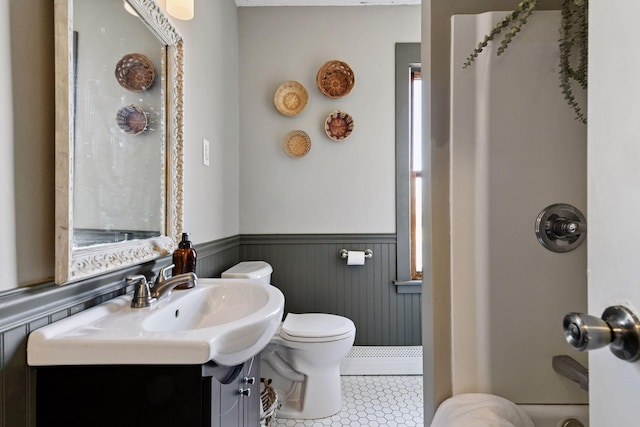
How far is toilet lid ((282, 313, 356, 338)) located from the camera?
1.74 metres

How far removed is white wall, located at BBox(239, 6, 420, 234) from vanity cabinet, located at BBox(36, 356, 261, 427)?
5.47ft

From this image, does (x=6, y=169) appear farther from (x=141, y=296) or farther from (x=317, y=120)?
(x=317, y=120)

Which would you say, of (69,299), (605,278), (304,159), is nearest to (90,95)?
(69,299)

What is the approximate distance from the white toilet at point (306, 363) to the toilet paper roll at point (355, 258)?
1.51ft

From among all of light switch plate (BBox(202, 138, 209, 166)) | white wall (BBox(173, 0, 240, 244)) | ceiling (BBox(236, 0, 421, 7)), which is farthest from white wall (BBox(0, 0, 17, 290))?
ceiling (BBox(236, 0, 421, 7))

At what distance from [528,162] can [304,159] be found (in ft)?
5.20

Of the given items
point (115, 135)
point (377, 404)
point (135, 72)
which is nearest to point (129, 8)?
point (135, 72)

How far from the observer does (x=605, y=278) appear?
0.43 metres

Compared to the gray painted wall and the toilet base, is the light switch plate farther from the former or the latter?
the toilet base

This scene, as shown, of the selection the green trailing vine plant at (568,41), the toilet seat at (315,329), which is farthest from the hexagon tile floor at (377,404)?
the green trailing vine plant at (568,41)

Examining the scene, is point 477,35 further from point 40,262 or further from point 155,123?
point 40,262

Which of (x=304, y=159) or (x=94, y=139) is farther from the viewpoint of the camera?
(x=304, y=159)

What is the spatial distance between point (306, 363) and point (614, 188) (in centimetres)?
164

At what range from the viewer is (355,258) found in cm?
225
